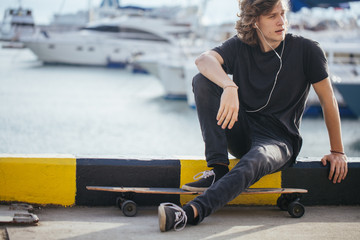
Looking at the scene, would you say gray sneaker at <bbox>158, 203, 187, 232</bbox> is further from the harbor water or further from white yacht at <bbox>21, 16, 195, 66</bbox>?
white yacht at <bbox>21, 16, 195, 66</bbox>

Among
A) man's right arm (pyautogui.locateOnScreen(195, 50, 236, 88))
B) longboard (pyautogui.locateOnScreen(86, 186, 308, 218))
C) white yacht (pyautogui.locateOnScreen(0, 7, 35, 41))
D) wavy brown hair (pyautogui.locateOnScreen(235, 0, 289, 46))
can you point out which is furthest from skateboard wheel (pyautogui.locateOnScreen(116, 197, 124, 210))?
white yacht (pyautogui.locateOnScreen(0, 7, 35, 41))

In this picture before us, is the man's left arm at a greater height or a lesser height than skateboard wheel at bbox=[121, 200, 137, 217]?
greater

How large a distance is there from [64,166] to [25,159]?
222 mm

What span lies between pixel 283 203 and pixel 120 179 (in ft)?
3.24

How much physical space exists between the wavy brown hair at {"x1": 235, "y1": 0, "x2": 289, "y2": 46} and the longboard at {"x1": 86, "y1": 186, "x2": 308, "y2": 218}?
0.88 meters

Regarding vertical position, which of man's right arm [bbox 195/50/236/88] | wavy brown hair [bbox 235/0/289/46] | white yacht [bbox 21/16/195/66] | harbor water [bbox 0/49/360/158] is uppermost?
wavy brown hair [bbox 235/0/289/46]

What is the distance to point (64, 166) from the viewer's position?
9.06ft

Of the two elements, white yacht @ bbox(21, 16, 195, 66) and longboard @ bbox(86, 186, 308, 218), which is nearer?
longboard @ bbox(86, 186, 308, 218)

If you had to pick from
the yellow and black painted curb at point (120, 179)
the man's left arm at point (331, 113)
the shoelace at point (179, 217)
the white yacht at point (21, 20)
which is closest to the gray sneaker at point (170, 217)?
the shoelace at point (179, 217)

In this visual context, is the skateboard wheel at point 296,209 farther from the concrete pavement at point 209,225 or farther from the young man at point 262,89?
the young man at point 262,89

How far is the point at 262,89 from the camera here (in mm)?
2766

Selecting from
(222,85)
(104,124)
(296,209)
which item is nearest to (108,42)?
(104,124)

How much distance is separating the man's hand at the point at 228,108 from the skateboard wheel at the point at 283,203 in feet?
2.08

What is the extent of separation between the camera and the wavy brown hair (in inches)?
107
